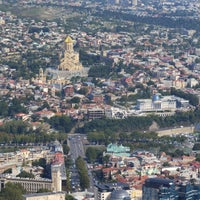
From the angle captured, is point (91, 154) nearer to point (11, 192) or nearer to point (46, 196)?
point (46, 196)

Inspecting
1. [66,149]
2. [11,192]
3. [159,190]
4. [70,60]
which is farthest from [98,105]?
[159,190]

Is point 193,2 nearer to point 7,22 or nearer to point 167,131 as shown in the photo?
point 7,22

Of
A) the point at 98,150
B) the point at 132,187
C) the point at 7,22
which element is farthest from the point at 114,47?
the point at 132,187

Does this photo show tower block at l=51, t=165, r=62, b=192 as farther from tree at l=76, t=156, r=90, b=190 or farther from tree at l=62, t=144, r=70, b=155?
tree at l=62, t=144, r=70, b=155

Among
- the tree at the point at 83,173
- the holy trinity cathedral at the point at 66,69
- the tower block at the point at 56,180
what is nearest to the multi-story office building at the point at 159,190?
the tower block at the point at 56,180

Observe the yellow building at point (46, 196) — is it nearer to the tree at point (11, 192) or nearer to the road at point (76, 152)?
the tree at point (11, 192)

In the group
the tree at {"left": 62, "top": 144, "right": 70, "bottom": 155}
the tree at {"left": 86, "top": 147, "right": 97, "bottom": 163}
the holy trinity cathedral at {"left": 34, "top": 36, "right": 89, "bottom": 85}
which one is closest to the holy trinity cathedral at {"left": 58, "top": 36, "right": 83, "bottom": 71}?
the holy trinity cathedral at {"left": 34, "top": 36, "right": 89, "bottom": 85}
